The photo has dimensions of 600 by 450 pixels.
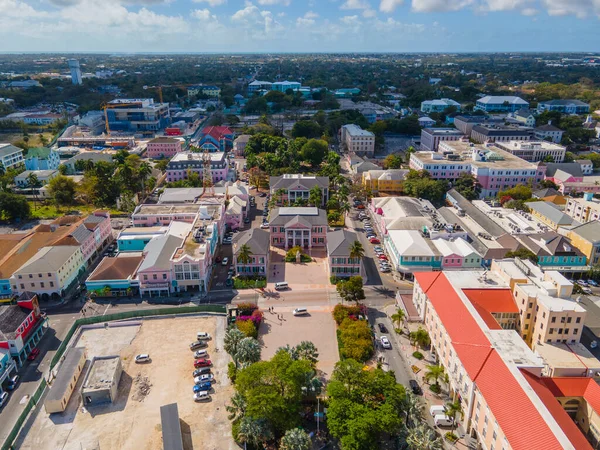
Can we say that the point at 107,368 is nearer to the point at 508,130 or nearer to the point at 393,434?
the point at 393,434

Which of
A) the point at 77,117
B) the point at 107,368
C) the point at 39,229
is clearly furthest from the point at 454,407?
the point at 77,117

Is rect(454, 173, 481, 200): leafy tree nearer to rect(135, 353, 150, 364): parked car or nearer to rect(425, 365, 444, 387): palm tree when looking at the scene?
rect(425, 365, 444, 387): palm tree

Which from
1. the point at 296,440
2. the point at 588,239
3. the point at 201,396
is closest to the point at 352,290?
the point at 201,396

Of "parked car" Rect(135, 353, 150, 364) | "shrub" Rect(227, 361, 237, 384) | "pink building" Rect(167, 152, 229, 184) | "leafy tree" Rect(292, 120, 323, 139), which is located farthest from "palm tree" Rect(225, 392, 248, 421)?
"leafy tree" Rect(292, 120, 323, 139)

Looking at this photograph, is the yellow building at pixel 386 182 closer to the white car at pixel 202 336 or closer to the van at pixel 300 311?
the van at pixel 300 311

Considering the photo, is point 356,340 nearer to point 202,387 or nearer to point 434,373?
point 434,373
